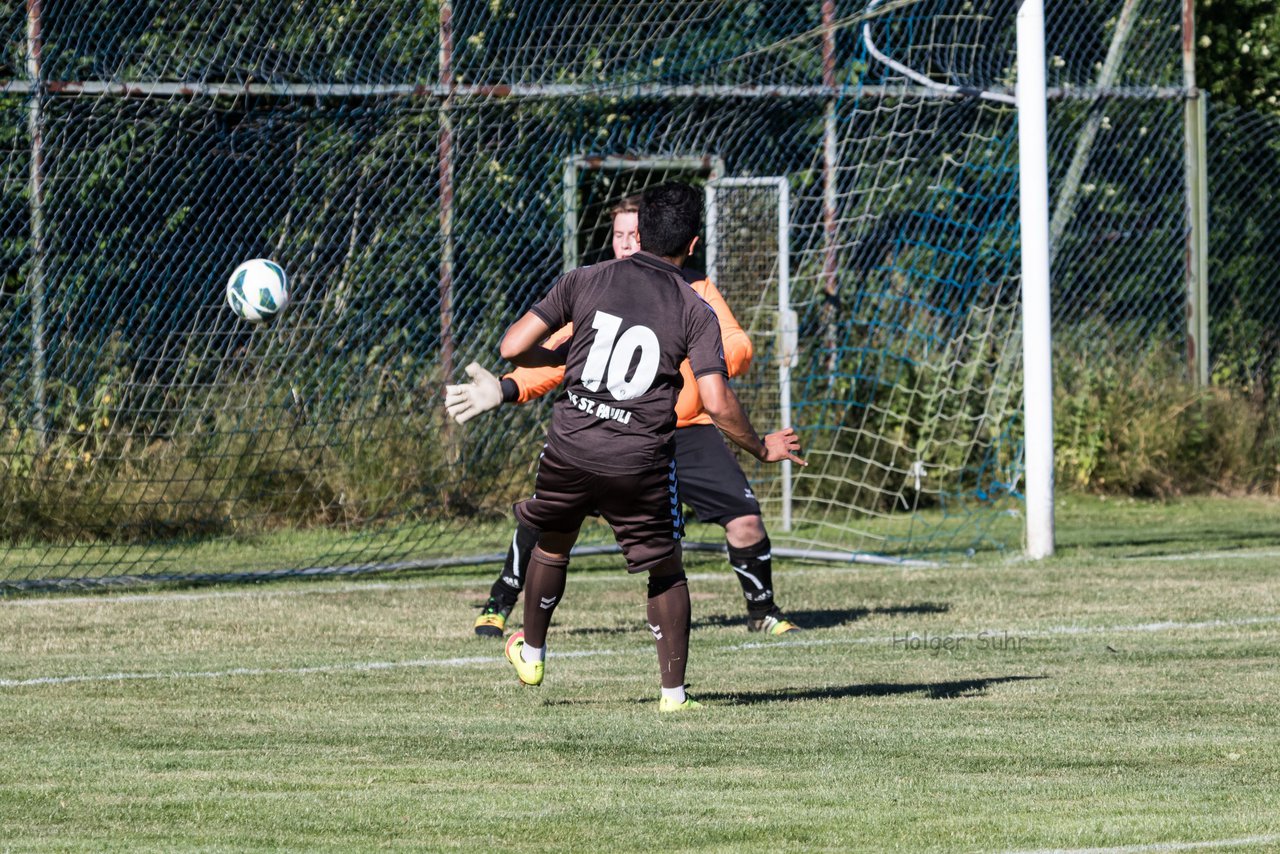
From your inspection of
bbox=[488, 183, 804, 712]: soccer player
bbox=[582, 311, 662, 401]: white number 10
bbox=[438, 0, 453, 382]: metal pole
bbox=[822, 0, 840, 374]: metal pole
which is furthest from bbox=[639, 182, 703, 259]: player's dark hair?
bbox=[822, 0, 840, 374]: metal pole

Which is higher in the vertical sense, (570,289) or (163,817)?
(570,289)

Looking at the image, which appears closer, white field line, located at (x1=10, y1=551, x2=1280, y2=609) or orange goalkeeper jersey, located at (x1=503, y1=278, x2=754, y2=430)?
orange goalkeeper jersey, located at (x1=503, y1=278, x2=754, y2=430)

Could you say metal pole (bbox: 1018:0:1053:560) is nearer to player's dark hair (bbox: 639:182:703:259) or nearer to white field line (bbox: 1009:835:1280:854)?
player's dark hair (bbox: 639:182:703:259)

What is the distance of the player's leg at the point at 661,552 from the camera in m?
6.66

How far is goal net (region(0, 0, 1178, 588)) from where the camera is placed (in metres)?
11.6

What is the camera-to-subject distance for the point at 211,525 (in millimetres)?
12133

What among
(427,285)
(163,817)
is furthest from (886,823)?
(427,285)

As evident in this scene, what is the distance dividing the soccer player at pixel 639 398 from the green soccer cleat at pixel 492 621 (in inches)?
91.6

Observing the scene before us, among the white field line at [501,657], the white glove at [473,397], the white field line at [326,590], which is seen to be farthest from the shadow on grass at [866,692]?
the white field line at [326,590]

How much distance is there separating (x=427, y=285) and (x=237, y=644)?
4.65 m

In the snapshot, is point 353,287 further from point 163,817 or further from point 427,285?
point 163,817

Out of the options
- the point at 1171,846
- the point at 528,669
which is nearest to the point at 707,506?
the point at 528,669

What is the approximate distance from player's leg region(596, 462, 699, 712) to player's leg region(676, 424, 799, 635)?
2331 mm

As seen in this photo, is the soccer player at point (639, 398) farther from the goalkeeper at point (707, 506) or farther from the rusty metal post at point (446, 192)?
the rusty metal post at point (446, 192)
